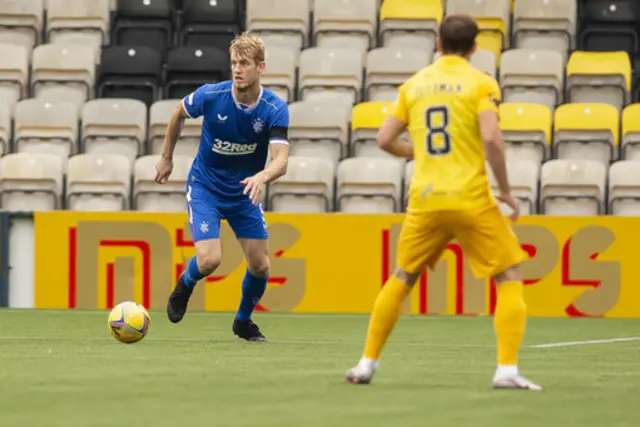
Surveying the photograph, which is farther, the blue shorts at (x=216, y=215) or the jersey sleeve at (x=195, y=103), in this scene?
the blue shorts at (x=216, y=215)

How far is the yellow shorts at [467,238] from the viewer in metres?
6.87

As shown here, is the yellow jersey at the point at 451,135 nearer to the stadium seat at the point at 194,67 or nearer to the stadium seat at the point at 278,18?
the stadium seat at the point at 194,67

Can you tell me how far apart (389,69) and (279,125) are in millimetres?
7311

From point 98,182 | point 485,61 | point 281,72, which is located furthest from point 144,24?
point 485,61

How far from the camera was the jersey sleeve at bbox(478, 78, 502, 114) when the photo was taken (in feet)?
22.4

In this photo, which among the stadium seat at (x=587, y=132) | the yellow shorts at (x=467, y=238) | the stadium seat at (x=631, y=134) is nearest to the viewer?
the yellow shorts at (x=467, y=238)

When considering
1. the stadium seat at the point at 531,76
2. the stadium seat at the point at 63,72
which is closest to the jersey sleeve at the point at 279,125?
the stadium seat at the point at 531,76

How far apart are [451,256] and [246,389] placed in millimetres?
8014

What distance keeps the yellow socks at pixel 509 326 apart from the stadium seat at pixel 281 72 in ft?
34.3

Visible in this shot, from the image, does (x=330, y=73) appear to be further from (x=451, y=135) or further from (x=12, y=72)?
(x=451, y=135)

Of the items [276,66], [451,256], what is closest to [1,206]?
[276,66]

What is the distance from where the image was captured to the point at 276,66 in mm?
17297

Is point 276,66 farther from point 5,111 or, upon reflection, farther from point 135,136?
point 5,111

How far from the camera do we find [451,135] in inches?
272
